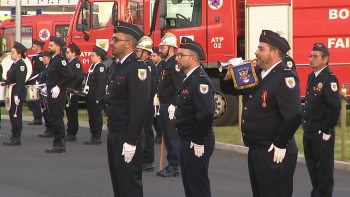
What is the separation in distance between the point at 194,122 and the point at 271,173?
1.17 m

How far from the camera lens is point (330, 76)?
614cm

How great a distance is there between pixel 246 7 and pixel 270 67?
8.02 meters

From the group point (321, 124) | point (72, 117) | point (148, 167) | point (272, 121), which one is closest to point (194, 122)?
point (272, 121)

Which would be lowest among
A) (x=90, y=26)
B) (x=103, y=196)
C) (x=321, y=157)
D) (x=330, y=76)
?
(x=103, y=196)

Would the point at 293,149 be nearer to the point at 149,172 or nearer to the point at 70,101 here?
the point at 149,172

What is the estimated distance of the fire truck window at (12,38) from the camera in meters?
19.6

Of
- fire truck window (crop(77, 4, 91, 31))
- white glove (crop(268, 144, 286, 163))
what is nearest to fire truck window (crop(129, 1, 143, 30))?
fire truck window (crop(77, 4, 91, 31))

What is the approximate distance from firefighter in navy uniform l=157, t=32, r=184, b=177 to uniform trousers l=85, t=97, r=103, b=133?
3.17m

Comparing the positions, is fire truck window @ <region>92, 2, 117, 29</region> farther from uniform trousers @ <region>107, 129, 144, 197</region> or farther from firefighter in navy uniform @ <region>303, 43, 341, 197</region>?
uniform trousers @ <region>107, 129, 144, 197</region>

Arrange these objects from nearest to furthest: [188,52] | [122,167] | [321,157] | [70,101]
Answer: [122,167], [188,52], [321,157], [70,101]

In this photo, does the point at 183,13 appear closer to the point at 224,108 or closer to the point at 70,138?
the point at 224,108

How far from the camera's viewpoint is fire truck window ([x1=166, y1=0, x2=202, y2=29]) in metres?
12.6

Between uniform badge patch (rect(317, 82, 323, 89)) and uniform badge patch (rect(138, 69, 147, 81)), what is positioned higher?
uniform badge patch (rect(138, 69, 147, 81))

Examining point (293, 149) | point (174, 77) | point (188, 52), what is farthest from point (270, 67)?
point (174, 77)
